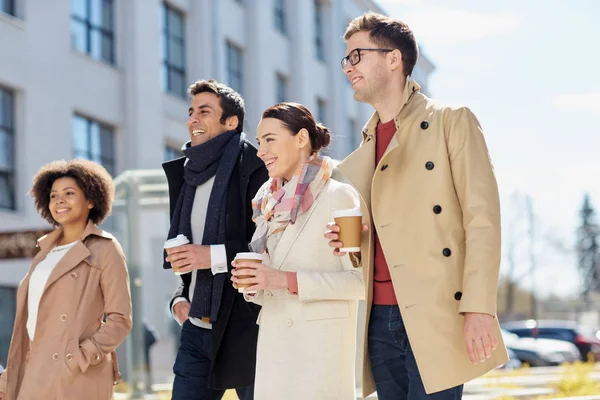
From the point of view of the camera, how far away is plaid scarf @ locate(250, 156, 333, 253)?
459 centimetres

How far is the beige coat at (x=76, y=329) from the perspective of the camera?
559 centimetres

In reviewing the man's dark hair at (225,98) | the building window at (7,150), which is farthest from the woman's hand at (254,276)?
the building window at (7,150)

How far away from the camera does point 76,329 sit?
224 inches

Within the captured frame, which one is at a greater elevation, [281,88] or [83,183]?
[281,88]

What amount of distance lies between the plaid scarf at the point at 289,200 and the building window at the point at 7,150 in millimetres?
16221

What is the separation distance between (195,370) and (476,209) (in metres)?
2.15

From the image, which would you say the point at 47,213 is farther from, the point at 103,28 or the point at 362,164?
the point at 103,28

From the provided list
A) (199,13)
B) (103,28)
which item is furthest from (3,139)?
(199,13)

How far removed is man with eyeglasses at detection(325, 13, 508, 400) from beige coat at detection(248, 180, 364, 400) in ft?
1.03

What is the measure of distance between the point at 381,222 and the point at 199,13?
81.0 ft

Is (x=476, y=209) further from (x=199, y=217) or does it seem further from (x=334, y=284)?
(x=199, y=217)

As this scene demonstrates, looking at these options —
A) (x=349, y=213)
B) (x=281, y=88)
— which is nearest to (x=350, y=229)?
(x=349, y=213)

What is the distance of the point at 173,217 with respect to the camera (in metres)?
5.69

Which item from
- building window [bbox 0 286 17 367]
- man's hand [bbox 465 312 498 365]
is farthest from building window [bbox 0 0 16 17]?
man's hand [bbox 465 312 498 365]
